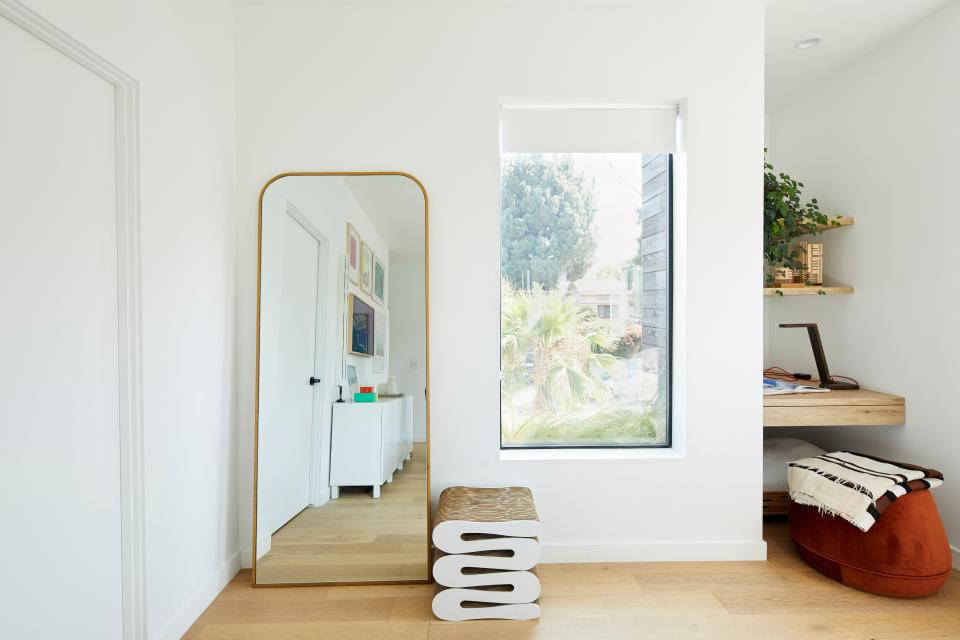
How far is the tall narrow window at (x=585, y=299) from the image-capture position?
8.96ft

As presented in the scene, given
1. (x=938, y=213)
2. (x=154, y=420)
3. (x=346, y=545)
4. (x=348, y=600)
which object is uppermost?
(x=938, y=213)

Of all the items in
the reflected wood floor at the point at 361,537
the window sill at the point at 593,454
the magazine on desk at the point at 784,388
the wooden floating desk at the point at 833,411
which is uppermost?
the magazine on desk at the point at 784,388

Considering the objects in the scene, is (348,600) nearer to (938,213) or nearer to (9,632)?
(9,632)

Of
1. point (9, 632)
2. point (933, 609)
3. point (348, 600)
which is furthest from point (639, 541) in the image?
point (9, 632)

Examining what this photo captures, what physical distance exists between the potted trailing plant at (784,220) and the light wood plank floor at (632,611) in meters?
1.62

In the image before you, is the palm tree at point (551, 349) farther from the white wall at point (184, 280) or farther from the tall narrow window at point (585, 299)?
the white wall at point (184, 280)

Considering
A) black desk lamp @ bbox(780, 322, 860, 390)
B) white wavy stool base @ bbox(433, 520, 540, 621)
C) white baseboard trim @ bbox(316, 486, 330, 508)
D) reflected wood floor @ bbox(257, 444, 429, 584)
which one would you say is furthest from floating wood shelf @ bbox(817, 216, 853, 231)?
white baseboard trim @ bbox(316, 486, 330, 508)

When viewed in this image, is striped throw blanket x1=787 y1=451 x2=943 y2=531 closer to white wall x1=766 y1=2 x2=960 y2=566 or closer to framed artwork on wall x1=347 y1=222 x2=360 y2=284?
white wall x1=766 y1=2 x2=960 y2=566

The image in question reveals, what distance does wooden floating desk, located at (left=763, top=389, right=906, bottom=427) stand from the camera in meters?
2.73

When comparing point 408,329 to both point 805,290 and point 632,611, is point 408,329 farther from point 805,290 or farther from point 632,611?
point 805,290

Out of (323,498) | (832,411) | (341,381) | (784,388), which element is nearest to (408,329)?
(341,381)

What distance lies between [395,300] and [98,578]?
1398 millimetres

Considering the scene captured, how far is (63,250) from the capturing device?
1.53 meters

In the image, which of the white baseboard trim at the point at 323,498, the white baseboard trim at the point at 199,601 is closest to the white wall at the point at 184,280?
the white baseboard trim at the point at 199,601
